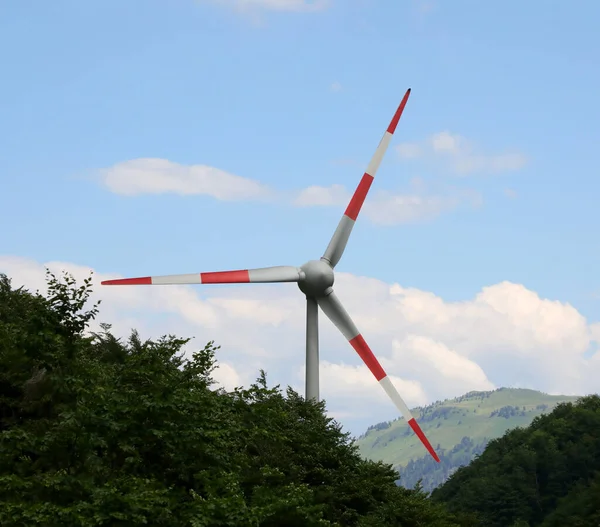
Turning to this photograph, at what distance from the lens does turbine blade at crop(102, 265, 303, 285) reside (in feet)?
151

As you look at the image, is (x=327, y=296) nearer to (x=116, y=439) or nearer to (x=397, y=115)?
(x=397, y=115)

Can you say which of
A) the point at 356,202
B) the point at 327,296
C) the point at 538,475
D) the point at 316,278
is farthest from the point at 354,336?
the point at 538,475

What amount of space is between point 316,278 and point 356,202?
5925 millimetres

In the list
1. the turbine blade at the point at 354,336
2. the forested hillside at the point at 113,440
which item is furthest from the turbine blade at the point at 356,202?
the forested hillside at the point at 113,440

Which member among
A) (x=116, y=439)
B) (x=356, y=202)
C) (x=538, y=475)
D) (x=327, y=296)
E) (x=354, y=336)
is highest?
(x=356, y=202)

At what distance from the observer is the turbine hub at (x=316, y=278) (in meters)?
55.3

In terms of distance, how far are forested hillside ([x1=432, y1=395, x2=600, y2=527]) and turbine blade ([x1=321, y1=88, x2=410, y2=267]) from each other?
84.6m

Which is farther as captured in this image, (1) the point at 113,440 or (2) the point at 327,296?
(2) the point at 327,296

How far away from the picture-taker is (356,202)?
58.2m

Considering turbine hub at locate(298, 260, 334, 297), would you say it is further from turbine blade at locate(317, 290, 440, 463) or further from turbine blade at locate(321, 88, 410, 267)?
turbine blade at locate(321, 88, 410, 267)

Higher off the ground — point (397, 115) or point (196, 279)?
point (397, 115)

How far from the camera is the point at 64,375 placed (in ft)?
90.9

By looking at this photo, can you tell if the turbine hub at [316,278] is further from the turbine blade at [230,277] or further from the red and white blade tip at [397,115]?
the red and white blade tip at [397,115]

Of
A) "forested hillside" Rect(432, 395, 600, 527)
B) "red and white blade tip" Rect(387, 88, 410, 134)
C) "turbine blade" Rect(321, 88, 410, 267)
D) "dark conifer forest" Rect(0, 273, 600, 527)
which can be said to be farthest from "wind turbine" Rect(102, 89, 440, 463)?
"forested hillside" Rect(432, 395, 600, 527)
